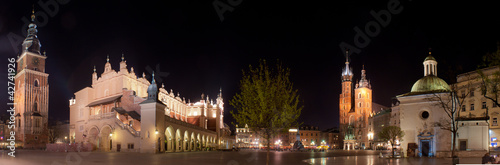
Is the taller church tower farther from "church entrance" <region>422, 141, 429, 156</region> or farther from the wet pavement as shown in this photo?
the wet pavement

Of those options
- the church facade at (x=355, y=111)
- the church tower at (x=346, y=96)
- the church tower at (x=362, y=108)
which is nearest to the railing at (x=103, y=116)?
the church facade at (x=355, y=111)

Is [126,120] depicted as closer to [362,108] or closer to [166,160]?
[166,160]

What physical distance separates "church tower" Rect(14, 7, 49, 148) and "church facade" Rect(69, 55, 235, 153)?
59.3 ft

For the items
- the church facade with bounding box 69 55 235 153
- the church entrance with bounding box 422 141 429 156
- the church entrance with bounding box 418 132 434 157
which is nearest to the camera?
the church entrance with bounding box 418 132 434 157

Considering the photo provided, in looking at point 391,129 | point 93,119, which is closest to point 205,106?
point 93,119

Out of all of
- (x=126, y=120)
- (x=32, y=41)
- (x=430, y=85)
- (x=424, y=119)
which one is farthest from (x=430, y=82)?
(x=32, y=41)

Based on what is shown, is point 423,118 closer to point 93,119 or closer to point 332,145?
point 93,119

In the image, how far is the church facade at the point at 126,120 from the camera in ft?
161

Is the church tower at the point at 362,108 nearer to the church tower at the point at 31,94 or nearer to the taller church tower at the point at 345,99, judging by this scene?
the taller church tower at the point at 345,99

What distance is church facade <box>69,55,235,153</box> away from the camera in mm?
49062

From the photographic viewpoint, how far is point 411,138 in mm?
44656

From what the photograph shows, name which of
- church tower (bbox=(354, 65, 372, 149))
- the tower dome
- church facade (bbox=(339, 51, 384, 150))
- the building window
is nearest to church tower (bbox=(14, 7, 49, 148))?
the building window

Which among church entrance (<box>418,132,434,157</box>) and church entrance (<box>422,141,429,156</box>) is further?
church entrance (<box>422,141,429,156</box>)

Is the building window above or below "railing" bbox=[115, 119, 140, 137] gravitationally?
below
